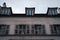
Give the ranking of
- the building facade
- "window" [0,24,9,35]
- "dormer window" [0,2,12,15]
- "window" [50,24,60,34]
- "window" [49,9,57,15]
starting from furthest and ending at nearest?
"window" [49,9,57,15] → "dormer window" [0,2,12,15] → "window" [50,24,60,34] → "window" [0,24,9,35] → the building facade

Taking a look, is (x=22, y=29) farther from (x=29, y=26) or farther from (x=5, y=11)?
(x=5, y=11)

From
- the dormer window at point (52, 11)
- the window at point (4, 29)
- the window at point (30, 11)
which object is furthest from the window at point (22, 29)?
the dormer window at point (52, 11)

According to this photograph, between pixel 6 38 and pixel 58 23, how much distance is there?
7200 mm

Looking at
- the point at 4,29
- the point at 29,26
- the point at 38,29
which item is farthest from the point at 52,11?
the point at 4,29

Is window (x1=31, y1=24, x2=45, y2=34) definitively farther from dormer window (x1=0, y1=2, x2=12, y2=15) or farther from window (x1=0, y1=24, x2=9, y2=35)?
dormer window (x1=0, y1=2, x2=12, y2=15)

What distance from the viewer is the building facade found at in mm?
15773

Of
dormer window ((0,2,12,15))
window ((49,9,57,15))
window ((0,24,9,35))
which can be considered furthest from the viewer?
window ((49,9,57,15))

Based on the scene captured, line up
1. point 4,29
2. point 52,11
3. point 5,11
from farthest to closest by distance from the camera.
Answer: point 52,11 < point 5,11 < point 4,29

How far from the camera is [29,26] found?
1666 centimetres

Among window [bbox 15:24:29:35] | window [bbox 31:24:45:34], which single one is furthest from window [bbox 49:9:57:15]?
window [bbox 15:24:29:35]

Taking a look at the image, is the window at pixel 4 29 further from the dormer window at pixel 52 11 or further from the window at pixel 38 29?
the dormer window at pixel 52 11

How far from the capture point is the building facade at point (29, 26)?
15.8 meters

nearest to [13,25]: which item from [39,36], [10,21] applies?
[10,21]

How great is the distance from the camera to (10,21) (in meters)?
17.2
